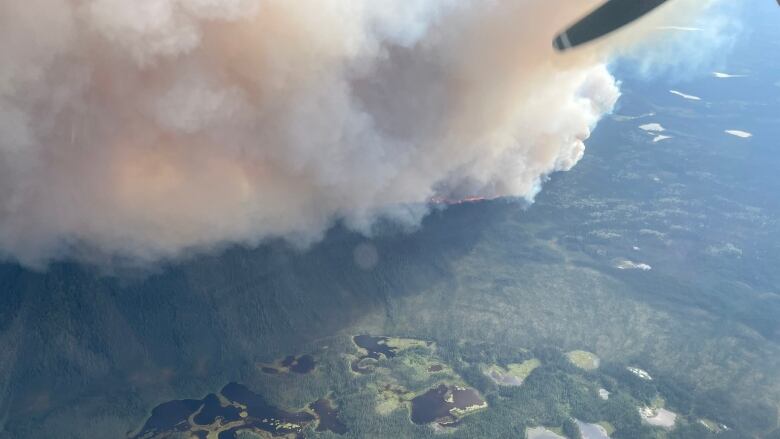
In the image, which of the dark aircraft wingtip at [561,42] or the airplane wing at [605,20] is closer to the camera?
the airplane wing at [605,20]

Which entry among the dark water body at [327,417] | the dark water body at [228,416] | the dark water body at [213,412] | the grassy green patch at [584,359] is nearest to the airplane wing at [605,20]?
the dark water body at [228,416]

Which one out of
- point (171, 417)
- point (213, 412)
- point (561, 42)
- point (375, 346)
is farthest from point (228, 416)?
point (561, 42)

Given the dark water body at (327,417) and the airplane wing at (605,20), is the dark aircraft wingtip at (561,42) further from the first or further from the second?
the dark water body at (327,417)

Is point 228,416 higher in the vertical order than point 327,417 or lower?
higher

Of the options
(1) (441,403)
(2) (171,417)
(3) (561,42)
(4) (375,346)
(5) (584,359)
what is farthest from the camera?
(5) (584,359)

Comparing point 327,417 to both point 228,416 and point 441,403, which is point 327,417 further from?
point 441,403

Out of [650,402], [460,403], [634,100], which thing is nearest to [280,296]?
[460,403]

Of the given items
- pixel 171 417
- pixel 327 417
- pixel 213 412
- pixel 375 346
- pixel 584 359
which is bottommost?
pixel 584 359
